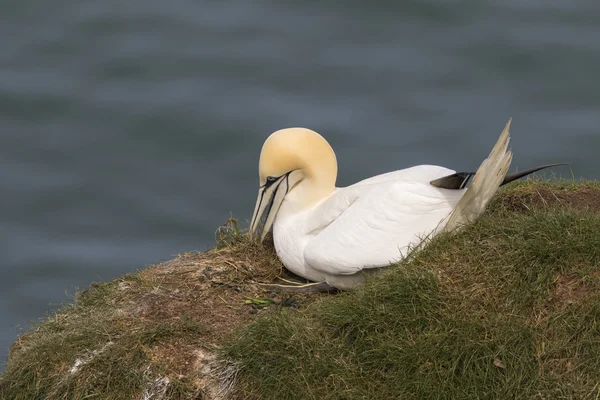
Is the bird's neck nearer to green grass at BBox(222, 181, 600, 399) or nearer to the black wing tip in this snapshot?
the black wing tip

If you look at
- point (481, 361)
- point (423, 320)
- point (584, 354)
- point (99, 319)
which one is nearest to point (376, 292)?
point (423, 320)

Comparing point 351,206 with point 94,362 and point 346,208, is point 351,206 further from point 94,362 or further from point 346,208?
point 94,362

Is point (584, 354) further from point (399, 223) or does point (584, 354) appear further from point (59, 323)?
point (59, 323)

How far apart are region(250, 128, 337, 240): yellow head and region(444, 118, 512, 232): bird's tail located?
1178mm

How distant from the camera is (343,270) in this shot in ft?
24.7

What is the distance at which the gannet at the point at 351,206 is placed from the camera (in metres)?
7.45

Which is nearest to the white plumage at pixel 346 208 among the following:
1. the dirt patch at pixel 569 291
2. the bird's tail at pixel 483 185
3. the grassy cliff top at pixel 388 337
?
the bird's tail at pixel 483 185

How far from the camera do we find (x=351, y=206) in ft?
25.7

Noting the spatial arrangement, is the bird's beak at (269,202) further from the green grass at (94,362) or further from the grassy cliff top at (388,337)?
the green grass at (94,362)

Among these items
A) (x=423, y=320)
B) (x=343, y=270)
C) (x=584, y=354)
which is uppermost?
(x=343, y=270)

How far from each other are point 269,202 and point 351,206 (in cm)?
86

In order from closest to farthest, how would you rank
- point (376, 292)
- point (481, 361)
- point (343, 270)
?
point (481, 361)
point (376, 292)
point (343, 270)

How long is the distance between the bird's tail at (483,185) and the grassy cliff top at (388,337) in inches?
4.7

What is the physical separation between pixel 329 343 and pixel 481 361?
96cm
